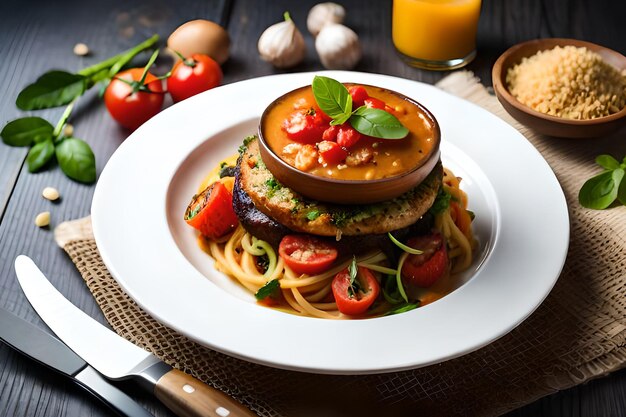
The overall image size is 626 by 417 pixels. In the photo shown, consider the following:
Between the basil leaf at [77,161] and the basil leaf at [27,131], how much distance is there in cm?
32

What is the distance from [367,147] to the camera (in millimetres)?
5191

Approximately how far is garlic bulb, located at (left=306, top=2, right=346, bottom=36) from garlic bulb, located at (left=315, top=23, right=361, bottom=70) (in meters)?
0.32

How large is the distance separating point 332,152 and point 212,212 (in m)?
1.16

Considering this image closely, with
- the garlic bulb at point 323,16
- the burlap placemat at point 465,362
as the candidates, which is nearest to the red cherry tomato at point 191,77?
the garlic bulb at point 323,16

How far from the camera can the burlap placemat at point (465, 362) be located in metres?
4.78

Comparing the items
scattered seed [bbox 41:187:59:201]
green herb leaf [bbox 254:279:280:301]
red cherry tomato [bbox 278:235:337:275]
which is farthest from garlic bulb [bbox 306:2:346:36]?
green herb leaf [bbox 254:279:280:301]

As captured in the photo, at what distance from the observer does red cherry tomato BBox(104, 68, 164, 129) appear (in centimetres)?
709

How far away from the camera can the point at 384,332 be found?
4.59 metres

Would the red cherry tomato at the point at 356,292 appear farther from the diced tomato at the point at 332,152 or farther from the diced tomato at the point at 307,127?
the diced tomato at the point at 307,127

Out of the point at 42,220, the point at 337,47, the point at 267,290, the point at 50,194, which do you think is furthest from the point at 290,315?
the point at 337,47

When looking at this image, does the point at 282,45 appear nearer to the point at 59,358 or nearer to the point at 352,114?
the point at 352,114

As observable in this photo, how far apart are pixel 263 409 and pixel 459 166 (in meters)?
2.79

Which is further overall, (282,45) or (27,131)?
(282,45)

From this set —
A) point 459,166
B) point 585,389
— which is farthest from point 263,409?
point 459,166
